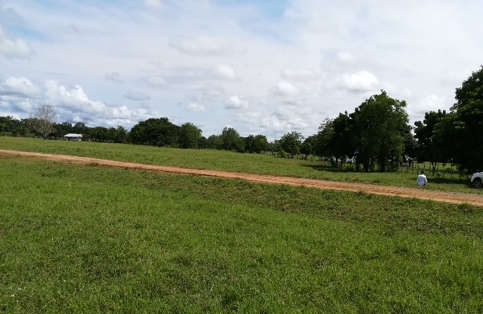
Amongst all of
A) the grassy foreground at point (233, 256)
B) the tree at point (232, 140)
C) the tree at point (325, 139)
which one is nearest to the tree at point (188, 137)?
the tree at point (232, 140)

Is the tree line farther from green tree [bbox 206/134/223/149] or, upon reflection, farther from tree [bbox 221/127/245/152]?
green tree [bbox 206/134/223/149]

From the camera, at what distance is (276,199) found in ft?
49.5

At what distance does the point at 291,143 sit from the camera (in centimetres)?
10069

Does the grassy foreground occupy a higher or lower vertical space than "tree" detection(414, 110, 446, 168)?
lower

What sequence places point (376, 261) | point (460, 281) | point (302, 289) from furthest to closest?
point (376, 261)
point (460, 281)
point (302, 289)

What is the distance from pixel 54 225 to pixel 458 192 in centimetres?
1933

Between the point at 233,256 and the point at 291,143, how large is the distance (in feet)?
311

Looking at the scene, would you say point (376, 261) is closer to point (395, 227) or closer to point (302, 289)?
point (302, 289)

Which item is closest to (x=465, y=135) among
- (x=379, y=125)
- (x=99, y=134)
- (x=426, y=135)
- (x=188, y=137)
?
(x=379, y=125)

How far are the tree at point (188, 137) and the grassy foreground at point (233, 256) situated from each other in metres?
107

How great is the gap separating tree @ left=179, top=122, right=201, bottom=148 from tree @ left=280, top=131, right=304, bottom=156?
113ft

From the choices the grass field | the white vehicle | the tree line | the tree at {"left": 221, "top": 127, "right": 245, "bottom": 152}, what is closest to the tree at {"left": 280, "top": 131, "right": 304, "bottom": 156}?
the tree line

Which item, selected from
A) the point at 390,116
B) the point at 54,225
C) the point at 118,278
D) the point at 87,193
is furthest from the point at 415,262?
the point at 390,116

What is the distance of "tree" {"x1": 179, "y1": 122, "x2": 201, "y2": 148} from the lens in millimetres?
119875
